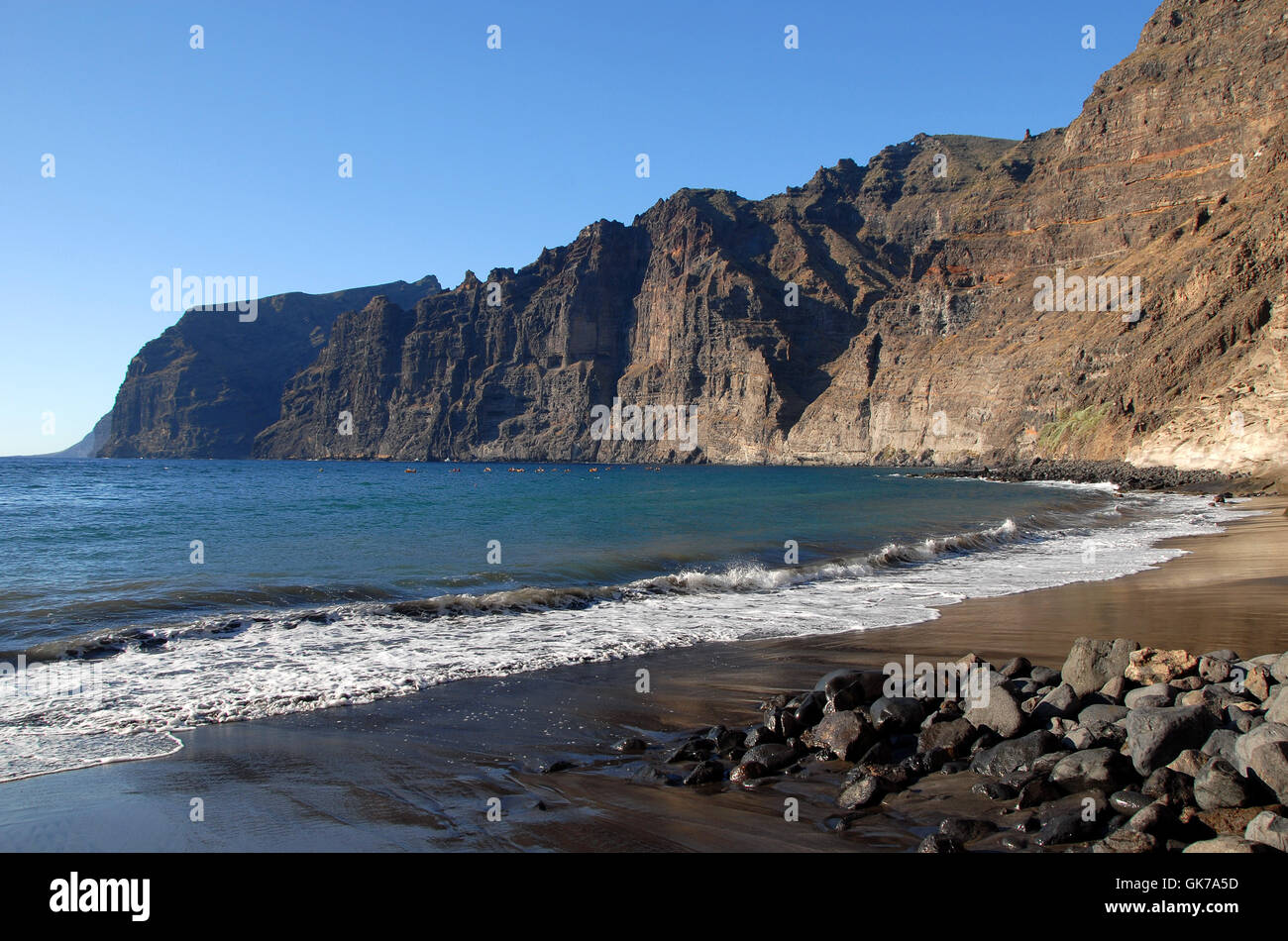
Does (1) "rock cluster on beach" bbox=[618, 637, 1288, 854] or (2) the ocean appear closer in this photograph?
(1) "rock cluster on beach" bbox=[618, 637, 1288, 854]

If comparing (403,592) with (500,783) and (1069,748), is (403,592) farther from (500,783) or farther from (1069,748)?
(1069,748)

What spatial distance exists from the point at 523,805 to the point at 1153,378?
76064 millimetres

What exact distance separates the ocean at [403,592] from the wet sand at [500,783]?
77cm

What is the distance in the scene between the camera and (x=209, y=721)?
7.91m

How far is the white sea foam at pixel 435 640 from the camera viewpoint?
25.7 ft

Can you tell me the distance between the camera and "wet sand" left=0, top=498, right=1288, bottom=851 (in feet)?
17.3

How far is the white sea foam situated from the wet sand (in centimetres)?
58

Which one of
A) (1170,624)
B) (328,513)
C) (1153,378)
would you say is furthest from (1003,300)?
(1170,624)
